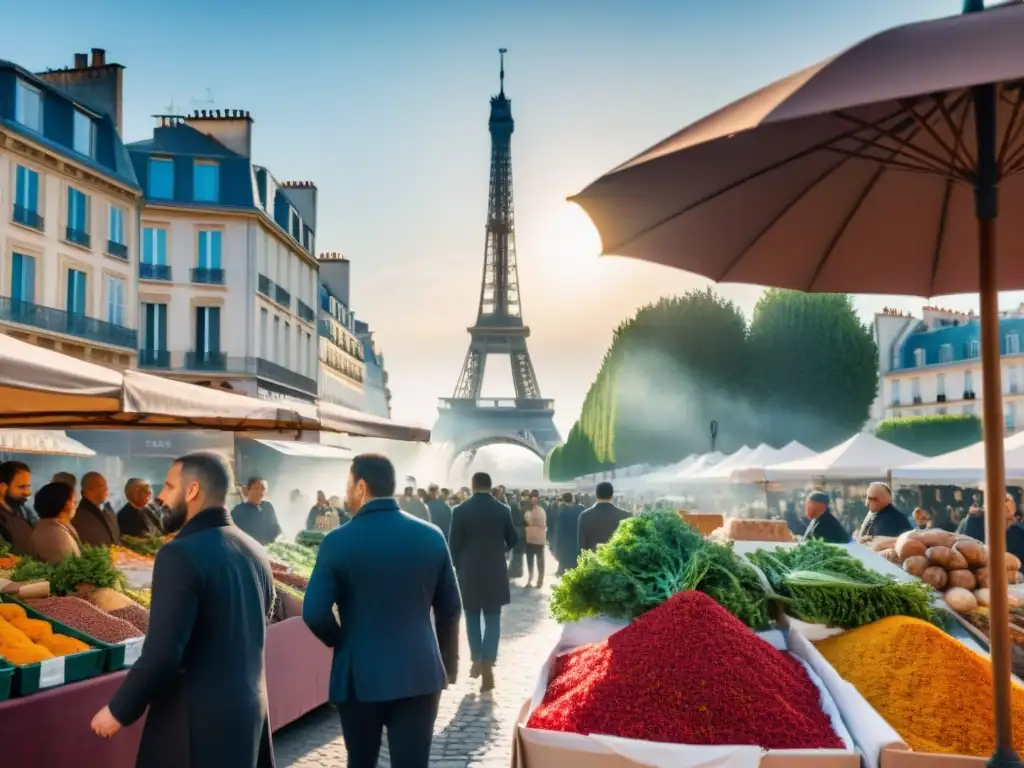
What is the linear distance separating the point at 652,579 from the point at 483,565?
4.43 meters

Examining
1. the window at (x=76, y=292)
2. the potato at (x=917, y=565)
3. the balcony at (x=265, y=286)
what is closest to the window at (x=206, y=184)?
the balcony at (x=265, y=286)

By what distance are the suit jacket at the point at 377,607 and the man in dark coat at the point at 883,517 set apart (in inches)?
260

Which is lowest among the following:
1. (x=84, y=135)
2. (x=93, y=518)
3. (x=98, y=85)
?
(x=93, y=518)

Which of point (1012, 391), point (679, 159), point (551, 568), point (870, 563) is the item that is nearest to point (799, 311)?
point (551, 568)

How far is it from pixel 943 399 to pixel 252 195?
44101mm

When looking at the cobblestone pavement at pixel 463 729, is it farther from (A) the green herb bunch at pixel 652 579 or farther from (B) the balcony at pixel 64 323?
(B) the balcony at pixel 64 323

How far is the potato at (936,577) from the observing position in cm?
624

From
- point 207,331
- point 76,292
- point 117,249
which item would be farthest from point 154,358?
point 76,292

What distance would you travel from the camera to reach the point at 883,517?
401 inches

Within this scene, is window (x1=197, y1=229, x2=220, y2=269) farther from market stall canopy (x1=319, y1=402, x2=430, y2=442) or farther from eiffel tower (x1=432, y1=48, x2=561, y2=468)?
eiffel tower (x1=432, y1=48, x2=561, y2=468)

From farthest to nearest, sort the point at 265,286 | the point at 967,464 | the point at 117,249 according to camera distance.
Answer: the point at 265,286 → the point at 117,249 → the point at 967,464

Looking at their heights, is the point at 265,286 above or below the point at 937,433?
above

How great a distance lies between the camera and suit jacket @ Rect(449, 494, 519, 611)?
899 centimetres

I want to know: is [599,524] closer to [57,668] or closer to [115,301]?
[57,668]
